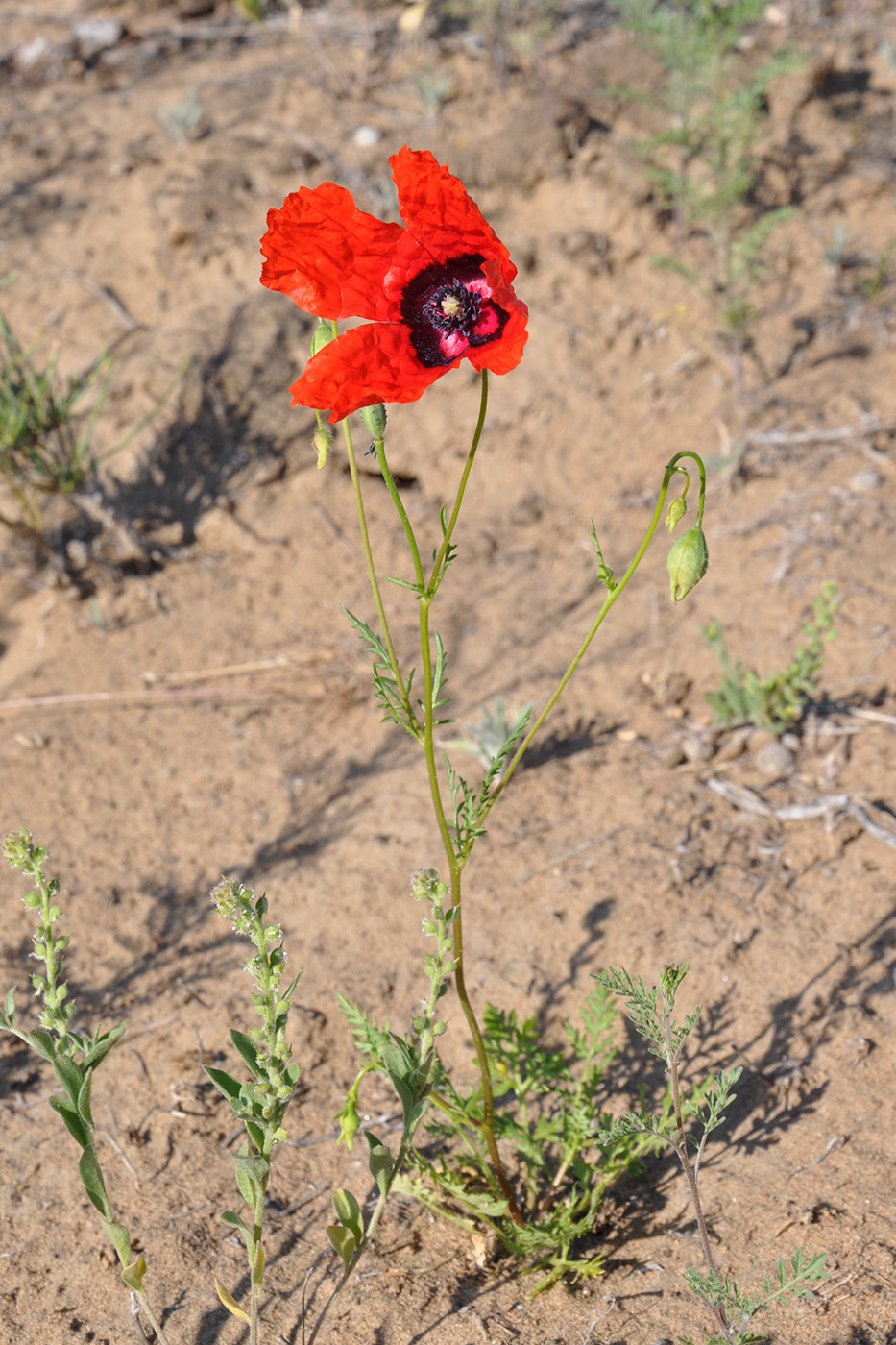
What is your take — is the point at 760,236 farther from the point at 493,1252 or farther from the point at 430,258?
the point at 493,1252

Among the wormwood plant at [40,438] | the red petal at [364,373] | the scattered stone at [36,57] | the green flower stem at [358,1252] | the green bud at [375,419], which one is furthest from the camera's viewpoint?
the scattered stone at [36,57]

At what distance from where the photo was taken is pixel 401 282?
60.7 inches

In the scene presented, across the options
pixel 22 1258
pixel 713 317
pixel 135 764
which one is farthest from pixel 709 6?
pixel 22 1258

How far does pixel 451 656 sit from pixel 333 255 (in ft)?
7.24

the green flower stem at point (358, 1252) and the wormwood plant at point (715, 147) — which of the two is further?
the wormwood plant at point (715, 147)

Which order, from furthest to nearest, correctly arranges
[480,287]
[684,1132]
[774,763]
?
[774,763]
[684,1132]
[480,287]

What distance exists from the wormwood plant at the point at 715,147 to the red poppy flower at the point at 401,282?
2.73m

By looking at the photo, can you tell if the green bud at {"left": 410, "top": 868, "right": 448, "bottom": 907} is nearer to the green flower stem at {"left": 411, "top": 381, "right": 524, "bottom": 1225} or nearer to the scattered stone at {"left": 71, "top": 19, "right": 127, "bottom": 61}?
the green flower stem at {"left": 411, "top": 381, "right": 524, "bottom": 1225}

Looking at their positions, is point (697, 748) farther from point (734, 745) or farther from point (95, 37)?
point (95, 37)

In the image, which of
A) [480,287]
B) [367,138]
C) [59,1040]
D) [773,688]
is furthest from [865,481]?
[59,1040]

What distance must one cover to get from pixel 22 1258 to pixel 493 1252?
901 millimetres

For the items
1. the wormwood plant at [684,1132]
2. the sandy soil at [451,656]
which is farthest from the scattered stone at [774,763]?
the wormwood plant at [684,1132]

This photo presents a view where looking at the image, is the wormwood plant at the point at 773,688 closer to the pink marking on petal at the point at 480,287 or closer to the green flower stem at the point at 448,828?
the green flower stem at the point at 448,828

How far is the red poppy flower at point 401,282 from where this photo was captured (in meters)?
1.43
